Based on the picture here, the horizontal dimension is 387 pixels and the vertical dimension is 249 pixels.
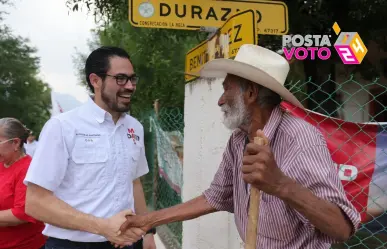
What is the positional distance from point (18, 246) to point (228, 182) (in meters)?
2.04

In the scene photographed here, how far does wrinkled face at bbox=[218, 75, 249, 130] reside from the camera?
215 cm

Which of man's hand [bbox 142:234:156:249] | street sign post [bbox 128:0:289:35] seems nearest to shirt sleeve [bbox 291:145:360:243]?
man's hand [bbox 142:234:156:249]

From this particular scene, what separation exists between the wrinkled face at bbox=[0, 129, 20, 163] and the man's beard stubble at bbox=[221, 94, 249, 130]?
2271 mm

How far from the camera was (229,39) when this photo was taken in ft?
10.1

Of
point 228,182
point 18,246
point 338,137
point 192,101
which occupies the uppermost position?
point 192,101

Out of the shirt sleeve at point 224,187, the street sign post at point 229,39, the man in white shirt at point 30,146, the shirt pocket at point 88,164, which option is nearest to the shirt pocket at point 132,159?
the shirt pocket at point 88,164

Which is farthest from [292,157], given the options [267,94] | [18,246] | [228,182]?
[18,246]

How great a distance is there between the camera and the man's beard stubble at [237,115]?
2.14m

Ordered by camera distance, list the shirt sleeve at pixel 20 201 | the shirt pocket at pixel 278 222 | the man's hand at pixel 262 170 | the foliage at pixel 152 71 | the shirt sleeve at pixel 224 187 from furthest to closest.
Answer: the foliage at pixel 152 71, the shirt sleeve at pixel 20 201, the shirt sleeve at pixel 224 187, the shirt pocket at pixel 278 222, the man's hand at pixel 262 170

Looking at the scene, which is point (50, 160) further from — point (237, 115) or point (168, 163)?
point (168, 163)

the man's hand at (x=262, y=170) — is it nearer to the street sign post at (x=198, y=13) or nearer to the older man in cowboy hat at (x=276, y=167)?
the older man in cowboy hat at (x=276, y=167)

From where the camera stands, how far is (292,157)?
191cm

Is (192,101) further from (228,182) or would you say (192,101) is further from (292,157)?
(292,157)

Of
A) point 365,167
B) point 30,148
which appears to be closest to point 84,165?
→ point 365,167
